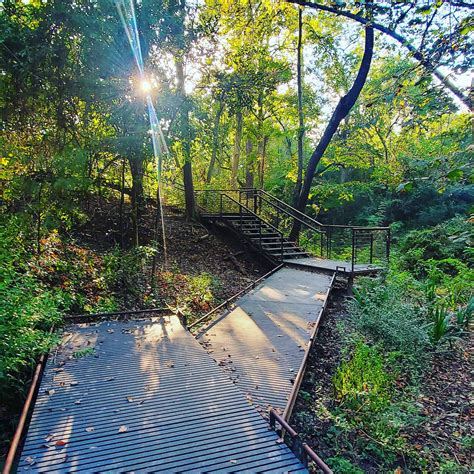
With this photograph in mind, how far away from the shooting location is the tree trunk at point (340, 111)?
31.3 feet

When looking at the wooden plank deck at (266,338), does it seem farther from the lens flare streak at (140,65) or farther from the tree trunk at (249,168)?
the tree trunk at (249,168)

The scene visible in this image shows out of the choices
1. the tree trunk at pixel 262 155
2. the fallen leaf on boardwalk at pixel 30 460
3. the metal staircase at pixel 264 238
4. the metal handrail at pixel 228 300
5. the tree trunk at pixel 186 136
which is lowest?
the fallen leaf on boardwalk at pixel 30 460

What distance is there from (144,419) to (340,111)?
33.3 feet

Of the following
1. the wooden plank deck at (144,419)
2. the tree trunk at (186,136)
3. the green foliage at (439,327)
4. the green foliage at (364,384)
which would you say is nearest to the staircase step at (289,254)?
the tree trunk at (186,136)

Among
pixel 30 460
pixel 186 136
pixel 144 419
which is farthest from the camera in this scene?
pixel 186 136

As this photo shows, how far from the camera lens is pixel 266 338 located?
14.5 ft

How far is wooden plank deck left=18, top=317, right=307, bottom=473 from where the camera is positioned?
212 cm

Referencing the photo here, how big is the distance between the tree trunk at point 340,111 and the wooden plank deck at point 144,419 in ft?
27.3

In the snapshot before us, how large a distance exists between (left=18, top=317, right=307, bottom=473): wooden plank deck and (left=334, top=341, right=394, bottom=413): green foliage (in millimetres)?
1205

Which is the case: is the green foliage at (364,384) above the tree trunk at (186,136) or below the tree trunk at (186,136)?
below

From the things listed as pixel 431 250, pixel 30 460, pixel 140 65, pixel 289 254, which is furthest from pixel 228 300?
pixel 431 250

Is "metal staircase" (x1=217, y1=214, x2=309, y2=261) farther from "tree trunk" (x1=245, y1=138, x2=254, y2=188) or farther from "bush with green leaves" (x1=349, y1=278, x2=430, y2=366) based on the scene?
"tree trunk" (x1=245, y1=138, x2=254, y2=188)

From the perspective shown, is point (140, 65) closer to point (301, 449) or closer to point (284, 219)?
point (301, 449)

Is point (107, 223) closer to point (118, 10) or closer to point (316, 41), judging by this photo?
point (118, 10)
